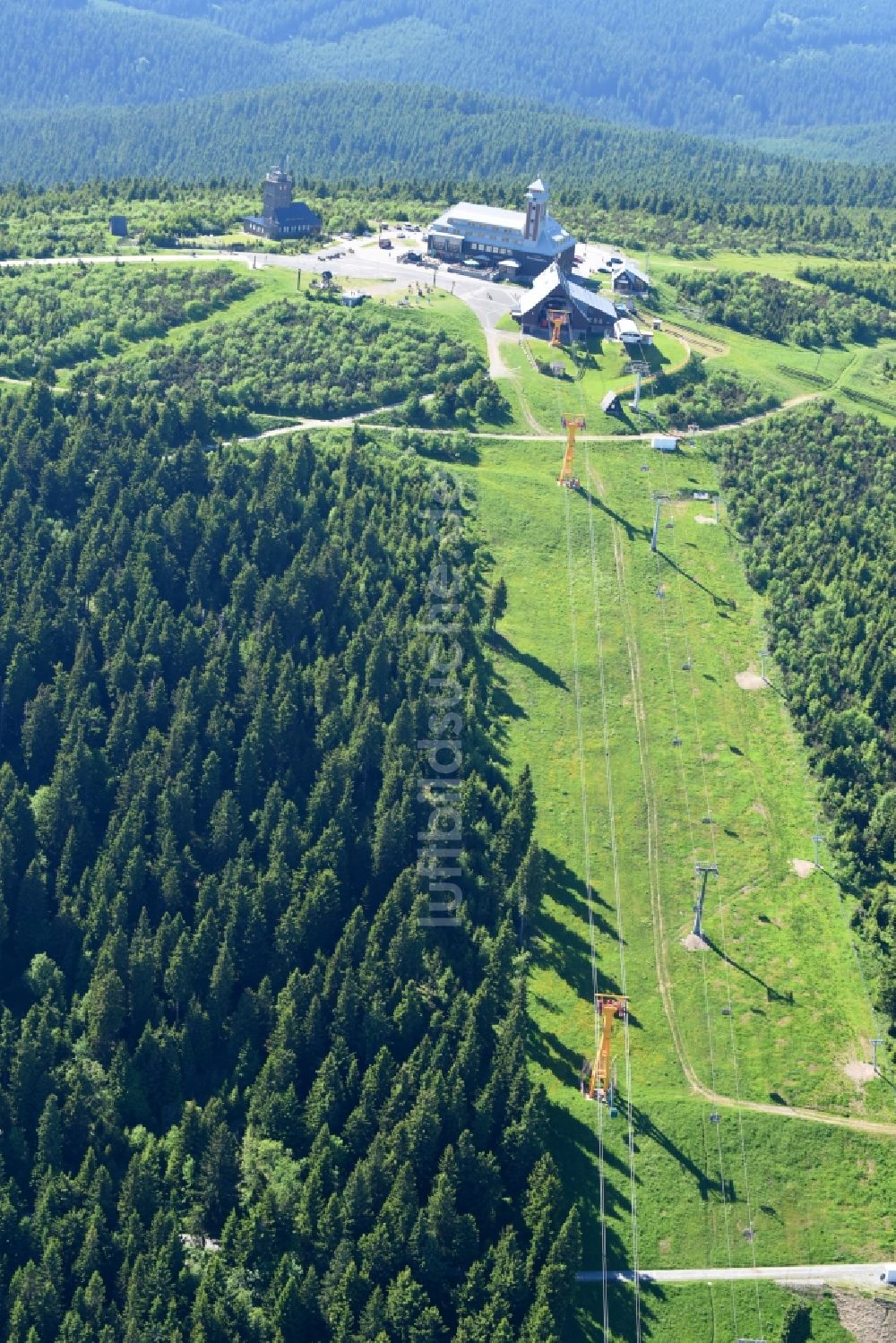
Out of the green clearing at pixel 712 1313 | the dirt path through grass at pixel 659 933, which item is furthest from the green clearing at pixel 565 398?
the green clearing at pixel 712 1313

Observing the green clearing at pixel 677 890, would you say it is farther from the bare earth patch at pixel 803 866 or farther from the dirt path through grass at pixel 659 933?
the bare earth patch at pixel 803 866

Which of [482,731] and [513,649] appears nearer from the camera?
[482,731]

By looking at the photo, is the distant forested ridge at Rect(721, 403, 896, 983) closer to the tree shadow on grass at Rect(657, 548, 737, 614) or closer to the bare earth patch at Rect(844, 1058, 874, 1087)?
the tree shadow on grass at Rect(657, 548, 737, 614)

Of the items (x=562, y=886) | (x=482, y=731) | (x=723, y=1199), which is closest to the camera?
(x=723, y=1199)

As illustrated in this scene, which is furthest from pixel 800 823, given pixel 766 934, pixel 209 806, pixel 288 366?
pixel 288 366

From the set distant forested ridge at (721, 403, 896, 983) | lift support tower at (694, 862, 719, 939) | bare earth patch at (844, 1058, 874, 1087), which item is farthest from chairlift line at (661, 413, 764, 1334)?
distant forested ridge at (721, 403, 896, 983)

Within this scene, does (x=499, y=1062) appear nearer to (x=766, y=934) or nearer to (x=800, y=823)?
(x=766, y=934)

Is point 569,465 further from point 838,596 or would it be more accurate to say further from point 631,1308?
point 631,1308

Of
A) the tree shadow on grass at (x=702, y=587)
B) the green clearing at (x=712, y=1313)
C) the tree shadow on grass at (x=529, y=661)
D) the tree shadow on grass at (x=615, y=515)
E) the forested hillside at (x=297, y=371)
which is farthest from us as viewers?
the forested hillside at (x=297, y=371)
